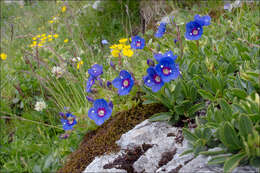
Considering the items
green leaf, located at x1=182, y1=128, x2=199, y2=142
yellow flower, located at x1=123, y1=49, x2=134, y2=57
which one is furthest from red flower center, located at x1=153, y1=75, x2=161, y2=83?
yellow flower, located at x1=123, y1=49, x2=134, y2=57

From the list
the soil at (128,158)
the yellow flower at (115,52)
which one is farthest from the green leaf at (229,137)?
the yellow flower at (115,52)

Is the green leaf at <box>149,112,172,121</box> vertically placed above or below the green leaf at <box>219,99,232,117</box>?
below

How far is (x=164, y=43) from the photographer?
10.3 ft

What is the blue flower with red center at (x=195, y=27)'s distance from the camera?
2393 mm

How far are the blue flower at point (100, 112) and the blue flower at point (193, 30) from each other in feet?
3.11

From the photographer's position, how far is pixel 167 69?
1.84 meters

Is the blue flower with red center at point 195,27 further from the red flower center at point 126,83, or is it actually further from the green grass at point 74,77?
the red flower center at point 126,83

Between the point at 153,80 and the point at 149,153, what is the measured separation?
1.65 feet

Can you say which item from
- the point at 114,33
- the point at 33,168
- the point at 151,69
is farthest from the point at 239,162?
the point at 114,33

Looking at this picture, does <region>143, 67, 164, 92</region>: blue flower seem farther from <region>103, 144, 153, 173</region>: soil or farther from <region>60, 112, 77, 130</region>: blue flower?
<region>60, 112, 77, 130</region>: blue flower

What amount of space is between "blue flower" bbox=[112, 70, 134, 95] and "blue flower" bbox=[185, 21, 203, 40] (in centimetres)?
73

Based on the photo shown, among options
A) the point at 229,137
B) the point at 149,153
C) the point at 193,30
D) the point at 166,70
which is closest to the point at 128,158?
the point at 149,153

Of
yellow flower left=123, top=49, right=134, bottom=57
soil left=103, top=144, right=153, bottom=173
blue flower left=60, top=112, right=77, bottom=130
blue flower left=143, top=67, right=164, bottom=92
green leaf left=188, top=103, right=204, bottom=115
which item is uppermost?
yellow flower left=123, top=49, right=134, bottom=57

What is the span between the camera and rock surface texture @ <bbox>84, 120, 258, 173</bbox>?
1.68m
